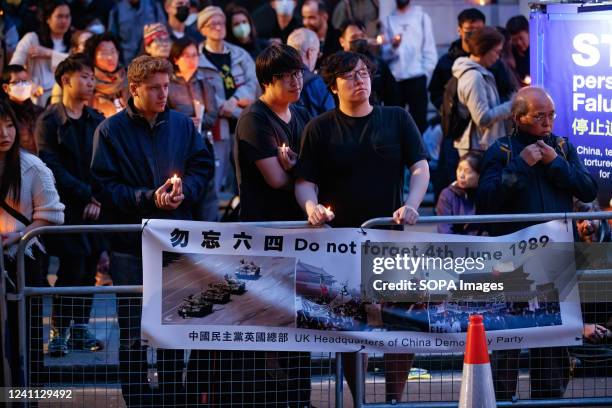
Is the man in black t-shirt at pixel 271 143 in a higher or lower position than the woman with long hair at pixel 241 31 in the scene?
lower

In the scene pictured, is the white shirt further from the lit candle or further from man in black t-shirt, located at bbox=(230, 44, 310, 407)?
man in black t-shirt, located at bbox=(230, 44, 310, 407)

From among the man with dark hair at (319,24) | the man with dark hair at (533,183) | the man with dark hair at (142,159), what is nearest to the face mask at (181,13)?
the man with dark hair at (319,24)

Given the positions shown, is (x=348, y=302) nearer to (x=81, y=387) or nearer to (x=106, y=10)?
(x=81, y=387)

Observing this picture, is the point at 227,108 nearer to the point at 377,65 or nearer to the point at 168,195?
the point at 377,65

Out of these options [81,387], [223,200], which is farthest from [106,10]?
[81,387]

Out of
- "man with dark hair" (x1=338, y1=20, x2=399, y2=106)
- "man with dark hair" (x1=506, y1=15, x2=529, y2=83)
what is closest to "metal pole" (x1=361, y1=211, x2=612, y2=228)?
"man with dark hair" (x1=338, y1=20, x2=399, y2=106)

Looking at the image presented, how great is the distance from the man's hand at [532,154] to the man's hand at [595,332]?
1056 millimetres

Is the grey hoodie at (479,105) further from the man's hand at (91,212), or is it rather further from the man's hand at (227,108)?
the man's hand at (91,212)

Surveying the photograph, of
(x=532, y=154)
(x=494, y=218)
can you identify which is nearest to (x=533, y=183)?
(x=532, y=154)

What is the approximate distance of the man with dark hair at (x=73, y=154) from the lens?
10188mm

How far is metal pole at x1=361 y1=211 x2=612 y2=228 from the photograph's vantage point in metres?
7.73

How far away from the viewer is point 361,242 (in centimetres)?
778

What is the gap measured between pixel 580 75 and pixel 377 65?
3413mm

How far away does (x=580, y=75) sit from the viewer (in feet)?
30.7
